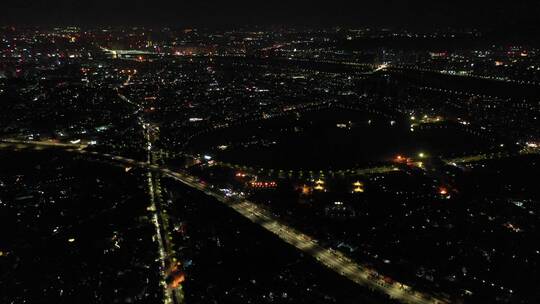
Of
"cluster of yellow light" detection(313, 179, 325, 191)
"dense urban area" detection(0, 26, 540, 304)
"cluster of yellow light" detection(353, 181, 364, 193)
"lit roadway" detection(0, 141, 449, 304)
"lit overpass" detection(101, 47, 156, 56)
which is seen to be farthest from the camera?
"lit overpass" detection(101, 47, 156, 56)

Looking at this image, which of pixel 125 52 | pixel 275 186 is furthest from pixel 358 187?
pixel 125 52

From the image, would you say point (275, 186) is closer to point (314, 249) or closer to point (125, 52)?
point (314, 249)

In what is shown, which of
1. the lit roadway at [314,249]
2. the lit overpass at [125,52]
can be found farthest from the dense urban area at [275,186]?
the lit overpass at [125,52]

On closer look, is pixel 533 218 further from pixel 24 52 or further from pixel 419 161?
pixel 24 52

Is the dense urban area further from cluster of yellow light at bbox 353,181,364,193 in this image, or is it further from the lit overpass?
the lit overpass

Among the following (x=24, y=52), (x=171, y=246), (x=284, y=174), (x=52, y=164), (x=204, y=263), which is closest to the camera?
(x=204, y=263)

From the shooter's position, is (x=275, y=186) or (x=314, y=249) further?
(x=275, y=186)

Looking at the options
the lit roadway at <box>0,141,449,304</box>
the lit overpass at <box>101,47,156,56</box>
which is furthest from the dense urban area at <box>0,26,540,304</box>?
the lit overpass at <box>101,47,156,56</box>

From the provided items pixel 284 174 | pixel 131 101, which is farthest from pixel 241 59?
pixel 284 174

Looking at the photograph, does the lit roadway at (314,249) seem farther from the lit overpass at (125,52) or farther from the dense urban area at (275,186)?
the lit overpass at (125,52)
